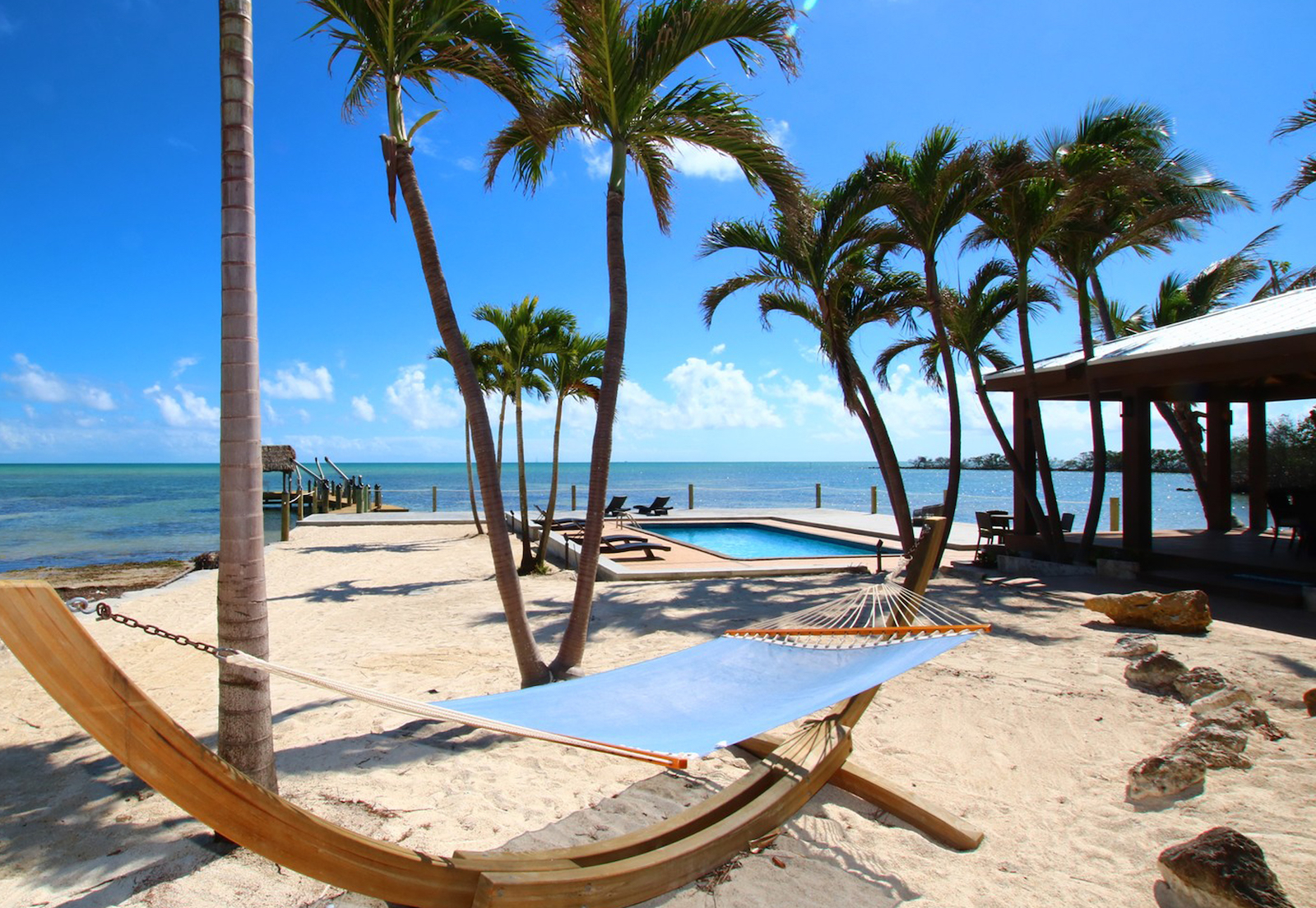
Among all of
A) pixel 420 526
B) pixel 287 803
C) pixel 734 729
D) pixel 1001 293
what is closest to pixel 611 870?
pixel 734 729

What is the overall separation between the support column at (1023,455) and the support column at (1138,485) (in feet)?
4.27

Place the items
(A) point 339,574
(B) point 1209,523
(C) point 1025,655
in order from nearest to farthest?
(C) point 1025,655
(A) point 339,574
(B) point 1209,523

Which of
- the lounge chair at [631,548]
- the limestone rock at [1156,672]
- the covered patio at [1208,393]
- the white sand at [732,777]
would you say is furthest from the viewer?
the lounge chair at [631,548]

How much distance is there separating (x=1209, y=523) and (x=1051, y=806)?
12.9 meters

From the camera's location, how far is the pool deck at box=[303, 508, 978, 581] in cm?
966

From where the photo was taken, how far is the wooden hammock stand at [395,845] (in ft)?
4.69

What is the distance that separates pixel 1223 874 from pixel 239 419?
3892 mm

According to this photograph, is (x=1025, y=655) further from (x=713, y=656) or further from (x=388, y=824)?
(x=388, y=824)

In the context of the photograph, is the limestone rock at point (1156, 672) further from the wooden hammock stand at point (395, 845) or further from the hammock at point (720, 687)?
the wooden hammock stand at point (395, 845)

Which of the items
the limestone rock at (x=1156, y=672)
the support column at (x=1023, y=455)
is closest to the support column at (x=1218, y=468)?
the support column at (x=1023, y=455)

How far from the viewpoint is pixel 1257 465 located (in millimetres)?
12789

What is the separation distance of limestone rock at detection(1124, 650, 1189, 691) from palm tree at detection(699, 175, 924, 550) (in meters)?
4.77

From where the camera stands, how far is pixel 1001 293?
1147 cm

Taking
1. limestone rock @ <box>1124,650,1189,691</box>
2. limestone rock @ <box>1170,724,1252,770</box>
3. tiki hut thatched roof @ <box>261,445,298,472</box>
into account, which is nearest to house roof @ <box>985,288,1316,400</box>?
limestone rock @ <box>1124,650,1189,691</box>
